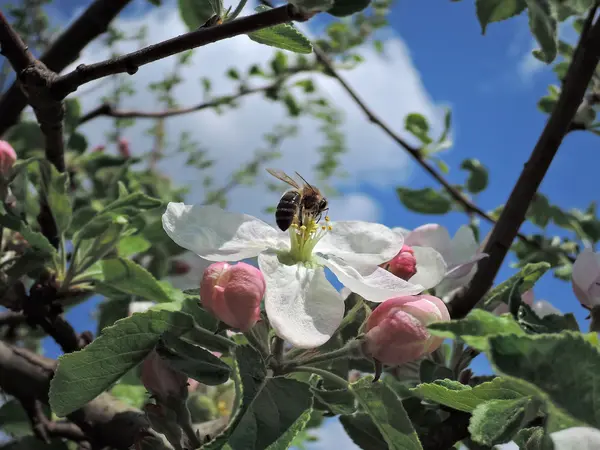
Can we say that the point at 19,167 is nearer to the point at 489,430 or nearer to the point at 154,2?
the point at 154,2

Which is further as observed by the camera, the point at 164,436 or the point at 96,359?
the point at 164,436

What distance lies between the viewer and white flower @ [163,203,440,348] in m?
0.92

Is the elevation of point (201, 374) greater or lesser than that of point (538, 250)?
greater

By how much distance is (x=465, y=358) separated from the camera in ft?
3.92

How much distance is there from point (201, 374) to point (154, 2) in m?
1.58

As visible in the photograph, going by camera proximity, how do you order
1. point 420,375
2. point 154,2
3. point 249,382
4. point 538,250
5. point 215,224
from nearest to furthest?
point 249,382
point 215,224
point 420,375
point 538,250
point 154,2

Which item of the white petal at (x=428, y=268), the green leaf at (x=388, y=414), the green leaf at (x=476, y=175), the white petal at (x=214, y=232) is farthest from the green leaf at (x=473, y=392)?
the green leaf at (x=476, y=175)

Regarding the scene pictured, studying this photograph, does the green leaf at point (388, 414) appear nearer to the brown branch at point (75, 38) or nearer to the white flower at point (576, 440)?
the white flower at point (576, 440)

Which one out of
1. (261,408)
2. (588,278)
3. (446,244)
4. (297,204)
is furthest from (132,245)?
(588,278)

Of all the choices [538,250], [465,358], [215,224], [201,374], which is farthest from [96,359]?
[538,250]

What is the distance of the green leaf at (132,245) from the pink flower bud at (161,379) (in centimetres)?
74

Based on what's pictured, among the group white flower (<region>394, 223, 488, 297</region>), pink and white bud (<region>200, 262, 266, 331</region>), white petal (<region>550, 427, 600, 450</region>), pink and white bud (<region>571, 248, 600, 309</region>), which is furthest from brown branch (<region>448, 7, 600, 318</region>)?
white petal (<region>550, 427, 600, 450</region>)

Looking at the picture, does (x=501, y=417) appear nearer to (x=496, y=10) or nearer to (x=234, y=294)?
(x=234, y=294)

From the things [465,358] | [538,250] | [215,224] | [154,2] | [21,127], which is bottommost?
[538,250]
